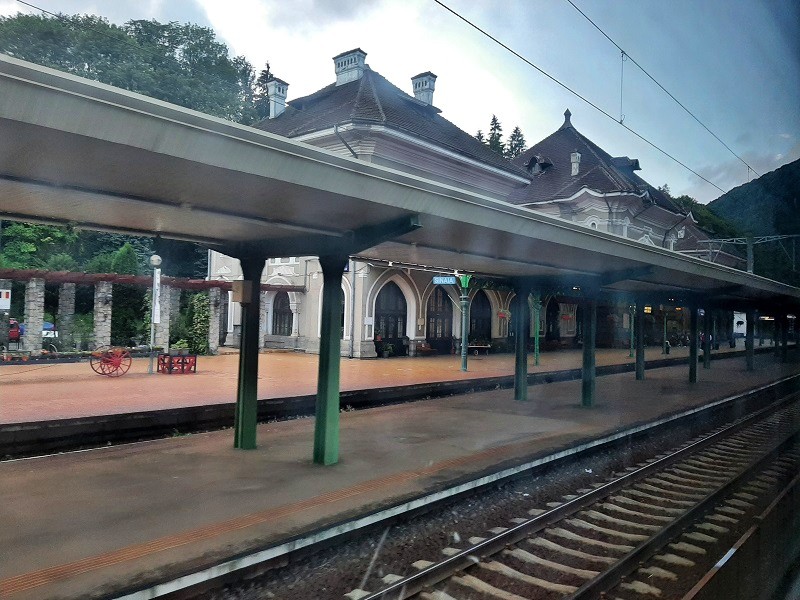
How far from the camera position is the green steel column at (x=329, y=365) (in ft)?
23.2

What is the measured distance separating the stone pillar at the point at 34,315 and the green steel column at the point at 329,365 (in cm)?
1580

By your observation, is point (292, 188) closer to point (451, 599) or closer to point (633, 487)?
point (451, 599)

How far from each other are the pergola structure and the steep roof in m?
22.0

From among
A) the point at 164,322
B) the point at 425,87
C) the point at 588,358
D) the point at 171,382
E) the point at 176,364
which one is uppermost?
the point at 425,87

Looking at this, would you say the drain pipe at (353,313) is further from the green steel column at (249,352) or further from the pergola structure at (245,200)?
the green steel column at (249,352)

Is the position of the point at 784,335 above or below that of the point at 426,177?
below

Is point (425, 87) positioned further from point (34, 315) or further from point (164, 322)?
point (34, 315)

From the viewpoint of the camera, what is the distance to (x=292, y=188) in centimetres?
499

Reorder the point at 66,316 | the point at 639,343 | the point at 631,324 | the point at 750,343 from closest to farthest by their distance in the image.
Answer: the point at 639,343, the point at 66,316, the point at 750,343, the point at 631,324

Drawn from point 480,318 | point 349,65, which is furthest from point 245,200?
point 480,318

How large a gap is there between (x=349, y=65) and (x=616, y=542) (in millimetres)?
26771

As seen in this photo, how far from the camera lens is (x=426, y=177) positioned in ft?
83.0

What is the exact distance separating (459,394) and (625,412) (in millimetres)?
4482

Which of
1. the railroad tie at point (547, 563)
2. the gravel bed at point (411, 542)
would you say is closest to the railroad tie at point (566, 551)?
the gravel bed at point (411, 542)
